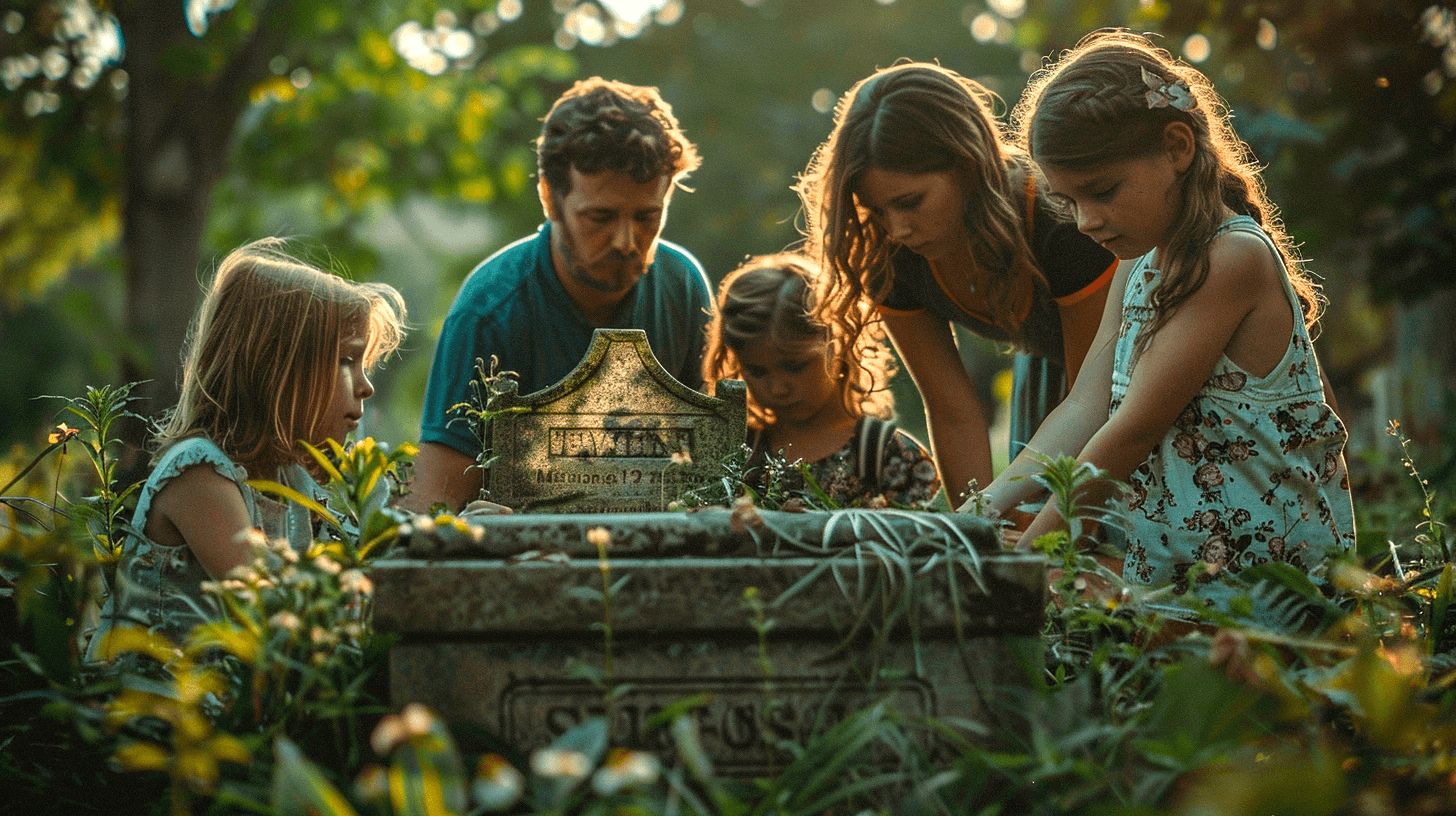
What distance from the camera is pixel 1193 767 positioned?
1.54 metres

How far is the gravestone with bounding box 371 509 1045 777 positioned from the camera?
1786mm

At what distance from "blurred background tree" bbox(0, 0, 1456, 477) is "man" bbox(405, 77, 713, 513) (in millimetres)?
1495

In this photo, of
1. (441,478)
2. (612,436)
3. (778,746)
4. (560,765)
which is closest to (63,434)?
(441,478)

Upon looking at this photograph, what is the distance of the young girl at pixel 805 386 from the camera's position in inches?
145

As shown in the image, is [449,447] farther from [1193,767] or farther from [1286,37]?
[1286,37]

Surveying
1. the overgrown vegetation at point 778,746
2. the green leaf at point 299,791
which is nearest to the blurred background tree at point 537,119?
the overgrown vegetation at point 778,746

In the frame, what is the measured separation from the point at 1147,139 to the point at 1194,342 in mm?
489

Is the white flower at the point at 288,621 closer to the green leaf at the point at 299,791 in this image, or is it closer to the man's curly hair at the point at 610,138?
the green leaf at the point at 299,791

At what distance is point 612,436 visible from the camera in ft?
9.02

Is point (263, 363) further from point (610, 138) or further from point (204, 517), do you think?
point (610, 138)

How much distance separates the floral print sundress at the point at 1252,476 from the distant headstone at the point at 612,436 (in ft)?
3.37

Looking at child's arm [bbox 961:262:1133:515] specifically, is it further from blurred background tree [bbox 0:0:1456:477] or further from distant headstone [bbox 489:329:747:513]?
blurred background tree [bbox 0:0:1456:477]

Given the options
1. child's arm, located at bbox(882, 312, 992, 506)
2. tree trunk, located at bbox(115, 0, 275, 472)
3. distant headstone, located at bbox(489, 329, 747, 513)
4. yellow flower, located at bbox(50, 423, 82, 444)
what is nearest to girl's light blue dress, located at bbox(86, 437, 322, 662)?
yellow flower, located at bbox(50, 423, 82, 444)

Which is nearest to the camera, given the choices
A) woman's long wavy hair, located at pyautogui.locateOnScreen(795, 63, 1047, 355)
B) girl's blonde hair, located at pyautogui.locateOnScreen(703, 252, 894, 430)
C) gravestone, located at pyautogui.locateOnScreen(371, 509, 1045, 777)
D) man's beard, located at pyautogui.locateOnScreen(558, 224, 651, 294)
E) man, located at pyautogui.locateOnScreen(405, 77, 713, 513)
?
gravestone, located at pyautogui.locateOnScreen(371, 509, 1045, 777)
